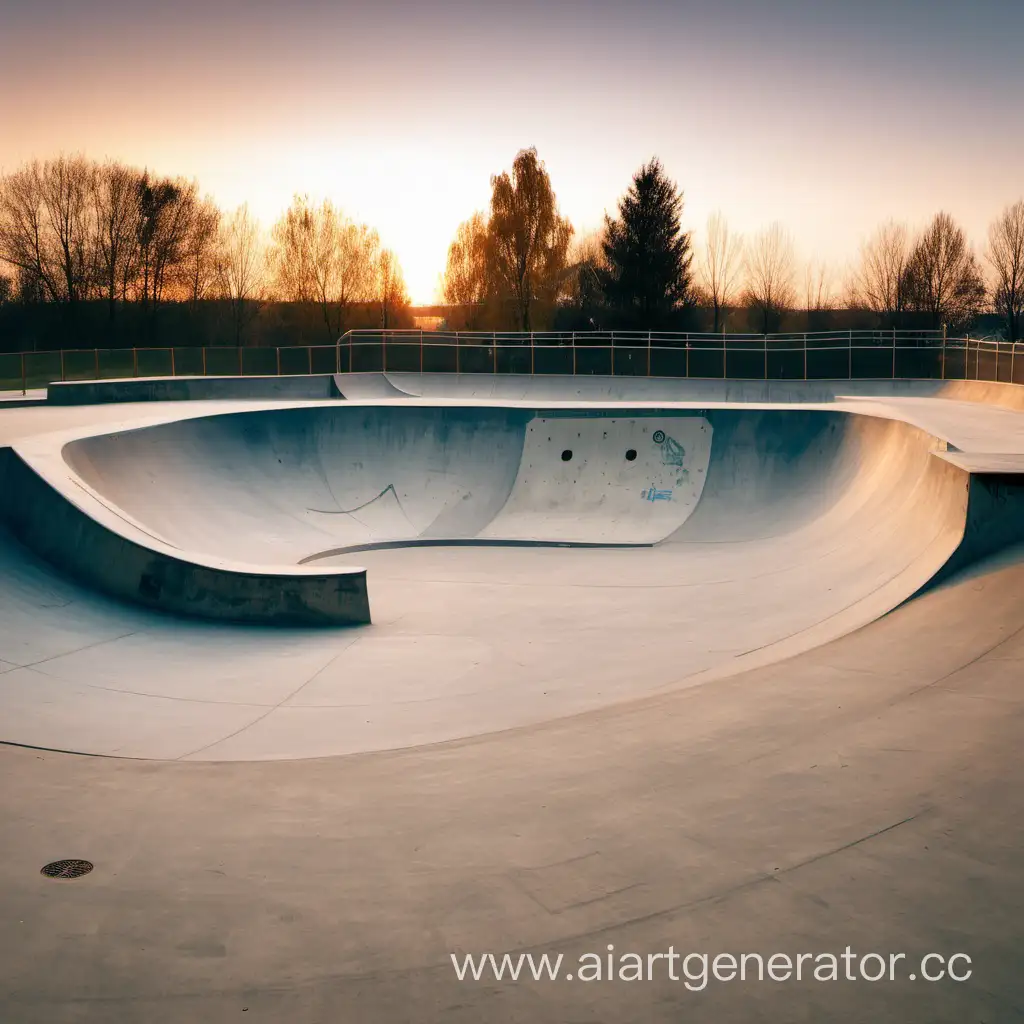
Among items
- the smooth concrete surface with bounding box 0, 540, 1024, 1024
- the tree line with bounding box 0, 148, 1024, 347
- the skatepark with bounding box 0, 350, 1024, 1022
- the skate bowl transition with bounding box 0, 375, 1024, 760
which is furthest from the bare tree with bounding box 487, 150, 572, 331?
the smooth concrete surface with bounding box 0, 540, 1024, 1024

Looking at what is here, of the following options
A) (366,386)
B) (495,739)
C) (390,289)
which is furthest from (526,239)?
(495,739)

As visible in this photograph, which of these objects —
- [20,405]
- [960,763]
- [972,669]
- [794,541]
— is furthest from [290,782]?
[20,405]

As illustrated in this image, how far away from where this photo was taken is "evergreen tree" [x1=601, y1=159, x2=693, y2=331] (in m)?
49.3

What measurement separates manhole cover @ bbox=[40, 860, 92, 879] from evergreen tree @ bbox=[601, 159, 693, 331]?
1841 inches

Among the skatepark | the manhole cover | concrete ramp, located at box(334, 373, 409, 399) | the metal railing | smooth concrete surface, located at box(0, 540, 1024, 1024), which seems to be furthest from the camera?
concrete ramp, located at box(334, 373, 409, 399)

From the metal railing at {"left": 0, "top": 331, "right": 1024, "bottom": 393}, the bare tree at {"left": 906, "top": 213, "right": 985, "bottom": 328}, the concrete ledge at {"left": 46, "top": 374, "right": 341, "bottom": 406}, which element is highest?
the bare tree at {"left": 906, "top": 213, "right": 985, "bottom": 328}

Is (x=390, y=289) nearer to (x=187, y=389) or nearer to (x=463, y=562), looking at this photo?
(x=187, y=389)

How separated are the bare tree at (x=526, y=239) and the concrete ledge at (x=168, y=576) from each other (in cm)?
4195

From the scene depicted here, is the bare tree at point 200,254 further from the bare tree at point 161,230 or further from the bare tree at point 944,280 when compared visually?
the bare tree at point 944,280

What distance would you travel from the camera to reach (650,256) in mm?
49312

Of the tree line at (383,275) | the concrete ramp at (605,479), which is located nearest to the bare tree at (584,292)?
the tree line at (383,275)

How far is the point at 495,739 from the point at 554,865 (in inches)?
80.6

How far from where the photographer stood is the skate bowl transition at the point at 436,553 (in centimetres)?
787

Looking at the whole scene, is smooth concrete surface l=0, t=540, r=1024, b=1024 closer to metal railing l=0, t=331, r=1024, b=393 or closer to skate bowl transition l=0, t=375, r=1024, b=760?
skate bowl transition l=0, t=375, r=1024, b=760
